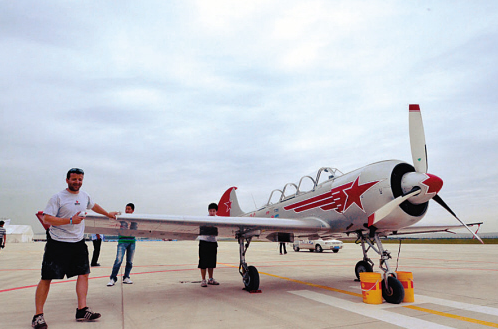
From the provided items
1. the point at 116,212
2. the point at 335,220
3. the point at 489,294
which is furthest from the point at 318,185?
the point at 116,212

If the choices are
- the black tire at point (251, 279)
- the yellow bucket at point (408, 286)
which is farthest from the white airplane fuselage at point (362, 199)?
the black tire at point (251, 279)

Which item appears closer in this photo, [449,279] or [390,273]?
[390,273]

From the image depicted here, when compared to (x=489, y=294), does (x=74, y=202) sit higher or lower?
higher

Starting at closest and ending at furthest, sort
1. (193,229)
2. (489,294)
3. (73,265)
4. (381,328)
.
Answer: (381,328), (73,265), (489,294), (193,229)

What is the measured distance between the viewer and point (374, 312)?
16.0 feet

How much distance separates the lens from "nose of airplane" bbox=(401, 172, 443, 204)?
5691mm

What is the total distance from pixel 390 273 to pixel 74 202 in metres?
5.13

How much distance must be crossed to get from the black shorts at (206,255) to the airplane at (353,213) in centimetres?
37

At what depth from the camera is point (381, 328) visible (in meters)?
3.99

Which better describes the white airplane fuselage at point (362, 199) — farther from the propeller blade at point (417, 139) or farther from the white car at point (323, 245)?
the white car at point (323, 245)

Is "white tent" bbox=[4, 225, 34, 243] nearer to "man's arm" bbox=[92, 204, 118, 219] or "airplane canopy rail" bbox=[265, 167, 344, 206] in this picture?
"airplane canopy rail" bbox=[265, 167, 344, 206]

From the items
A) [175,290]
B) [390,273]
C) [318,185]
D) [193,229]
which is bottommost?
[175,290]

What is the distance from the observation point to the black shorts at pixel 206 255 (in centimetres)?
780

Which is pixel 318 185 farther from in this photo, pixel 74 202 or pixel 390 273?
pixel 74 202
